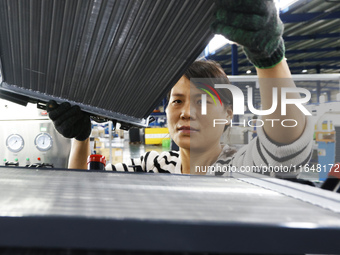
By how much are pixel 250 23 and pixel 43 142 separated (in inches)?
117

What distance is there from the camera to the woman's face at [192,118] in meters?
1.63

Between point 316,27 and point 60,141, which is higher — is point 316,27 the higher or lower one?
the higher one

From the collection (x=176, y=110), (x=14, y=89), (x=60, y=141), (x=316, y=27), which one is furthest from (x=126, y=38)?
(x=316, y=27)

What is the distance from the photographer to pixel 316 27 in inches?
321

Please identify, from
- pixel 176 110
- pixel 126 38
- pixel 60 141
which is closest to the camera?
pixel 126 38

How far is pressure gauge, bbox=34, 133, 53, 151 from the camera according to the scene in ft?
10.2

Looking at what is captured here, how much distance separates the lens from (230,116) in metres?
1.78

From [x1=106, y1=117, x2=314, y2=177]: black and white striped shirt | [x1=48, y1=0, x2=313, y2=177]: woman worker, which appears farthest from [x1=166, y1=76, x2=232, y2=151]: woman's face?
[x1=106, y1=117, x2=314, y2=177]: black and white striped shirt

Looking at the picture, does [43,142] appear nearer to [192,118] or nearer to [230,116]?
[192,118]

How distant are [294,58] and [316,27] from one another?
3989 millimetres

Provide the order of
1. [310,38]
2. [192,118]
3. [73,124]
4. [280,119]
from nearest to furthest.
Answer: [280,119] → [73,124] → [192,118] → [310,38]

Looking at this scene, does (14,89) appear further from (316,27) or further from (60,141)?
(316,27)

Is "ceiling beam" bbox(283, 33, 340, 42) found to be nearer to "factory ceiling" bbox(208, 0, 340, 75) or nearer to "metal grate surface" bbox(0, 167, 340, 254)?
"factory ceiling" bbox(208, 0, 340, 75)

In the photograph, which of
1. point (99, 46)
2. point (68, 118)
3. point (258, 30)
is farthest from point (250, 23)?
point (68, 118)
